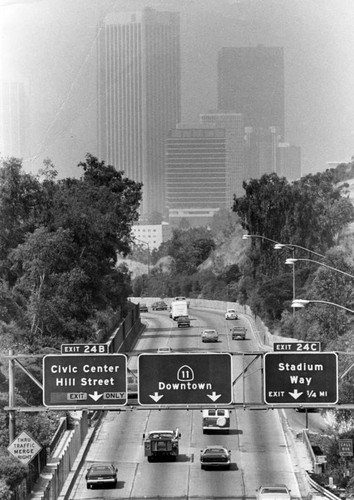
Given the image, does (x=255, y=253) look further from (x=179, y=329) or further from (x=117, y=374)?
(x=117, y=374)

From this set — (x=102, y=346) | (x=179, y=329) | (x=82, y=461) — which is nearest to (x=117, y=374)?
(x=102, y=346)

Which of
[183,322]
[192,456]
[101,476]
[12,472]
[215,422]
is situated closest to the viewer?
[12,472]

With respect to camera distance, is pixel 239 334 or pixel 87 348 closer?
pixel 87 348

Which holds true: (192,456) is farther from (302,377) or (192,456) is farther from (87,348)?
(302,377)

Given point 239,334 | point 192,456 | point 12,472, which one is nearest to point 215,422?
point 192,456

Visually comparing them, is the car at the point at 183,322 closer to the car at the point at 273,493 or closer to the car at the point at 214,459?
the car at the point at 214,459
